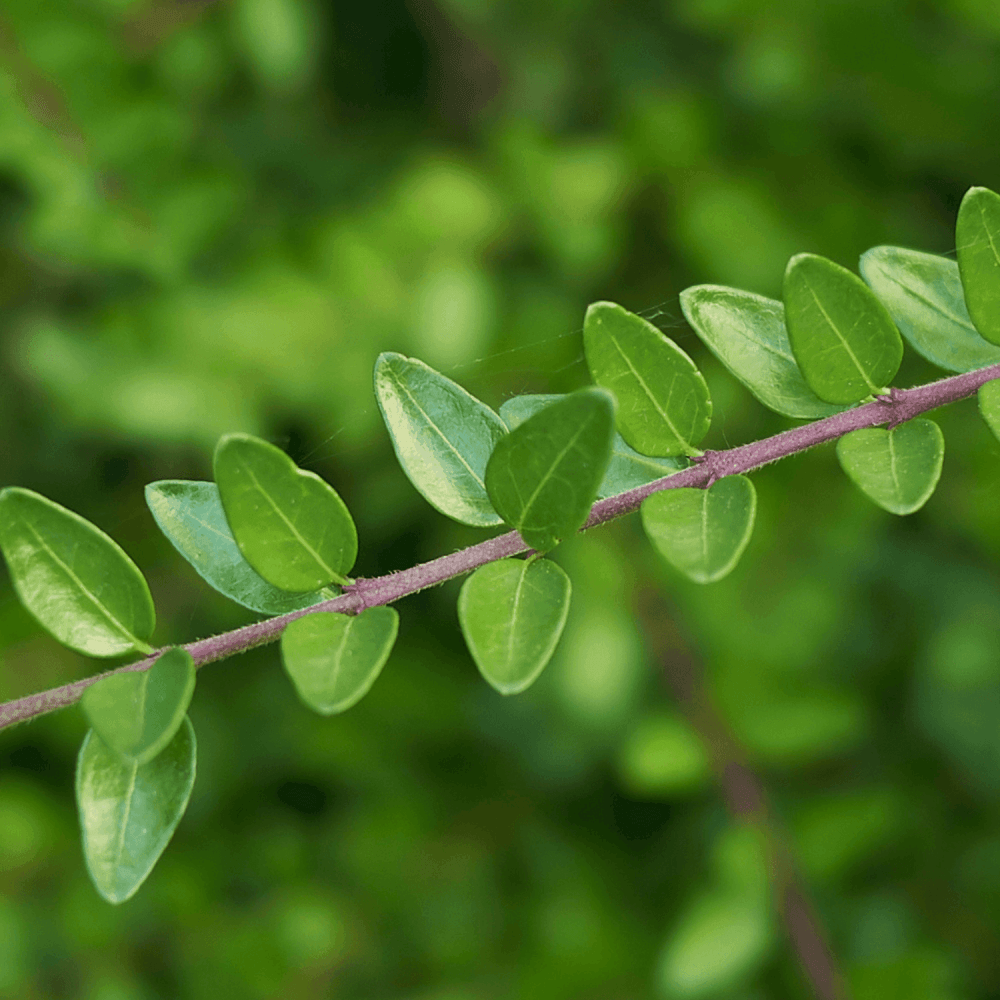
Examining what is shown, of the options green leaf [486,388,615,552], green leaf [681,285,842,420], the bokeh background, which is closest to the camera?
green leaf [486,388,615,552]

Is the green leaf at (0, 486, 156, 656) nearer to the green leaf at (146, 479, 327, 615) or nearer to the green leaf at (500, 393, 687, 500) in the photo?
the green leaf at (146, 479, 327, 615)

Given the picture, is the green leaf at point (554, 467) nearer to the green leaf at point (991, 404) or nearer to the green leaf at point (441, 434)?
the green leaf at point (441, 434)

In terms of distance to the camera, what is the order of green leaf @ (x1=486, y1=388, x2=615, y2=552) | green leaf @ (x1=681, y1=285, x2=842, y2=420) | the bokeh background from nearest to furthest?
green leaf @ (x1=486, y1=388, x2=615, y2=552)
green leaf @ (x1=681, y1=285, x2=842, y2=420)
the bokeh background

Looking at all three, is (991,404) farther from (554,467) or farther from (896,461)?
(554,467)

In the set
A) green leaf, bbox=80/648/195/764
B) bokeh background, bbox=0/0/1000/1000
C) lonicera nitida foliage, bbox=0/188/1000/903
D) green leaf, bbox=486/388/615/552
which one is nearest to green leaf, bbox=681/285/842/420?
lonicera nitida foliage, bbox=0/188/1000/903

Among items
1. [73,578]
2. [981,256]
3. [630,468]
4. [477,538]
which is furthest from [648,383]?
[477,538]

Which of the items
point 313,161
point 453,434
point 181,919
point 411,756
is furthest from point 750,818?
point 313,161
